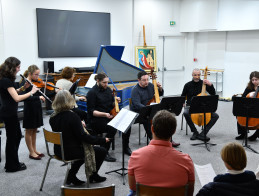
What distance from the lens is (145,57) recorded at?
376 inches

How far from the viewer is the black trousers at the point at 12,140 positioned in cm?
394

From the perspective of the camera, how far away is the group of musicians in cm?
381

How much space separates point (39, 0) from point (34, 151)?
463 centimetres

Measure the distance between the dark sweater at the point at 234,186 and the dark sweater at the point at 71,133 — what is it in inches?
62.9

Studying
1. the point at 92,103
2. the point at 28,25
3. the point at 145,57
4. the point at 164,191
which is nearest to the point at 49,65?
the point at 28,25

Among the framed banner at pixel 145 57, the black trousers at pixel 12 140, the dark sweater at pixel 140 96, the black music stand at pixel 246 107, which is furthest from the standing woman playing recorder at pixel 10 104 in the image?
the framed banner at pixel 145 57

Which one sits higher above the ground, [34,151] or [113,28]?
[113,28]

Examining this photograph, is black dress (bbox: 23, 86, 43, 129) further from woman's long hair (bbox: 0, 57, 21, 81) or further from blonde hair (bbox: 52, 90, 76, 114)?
blonde hair (bbox: 52, 90, 76, 114)

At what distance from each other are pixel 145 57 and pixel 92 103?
17.1 ft

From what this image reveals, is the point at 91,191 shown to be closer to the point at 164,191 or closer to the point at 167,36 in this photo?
the point at 164,191

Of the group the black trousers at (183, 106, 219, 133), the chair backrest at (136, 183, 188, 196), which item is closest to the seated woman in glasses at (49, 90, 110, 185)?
the chair backrest at (136, 183, 188, 196)

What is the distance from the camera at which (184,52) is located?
10539mm

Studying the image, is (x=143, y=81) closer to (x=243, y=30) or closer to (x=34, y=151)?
(x=34, y=151)

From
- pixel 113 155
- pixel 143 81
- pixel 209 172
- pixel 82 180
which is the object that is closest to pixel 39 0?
pixel 143 81
